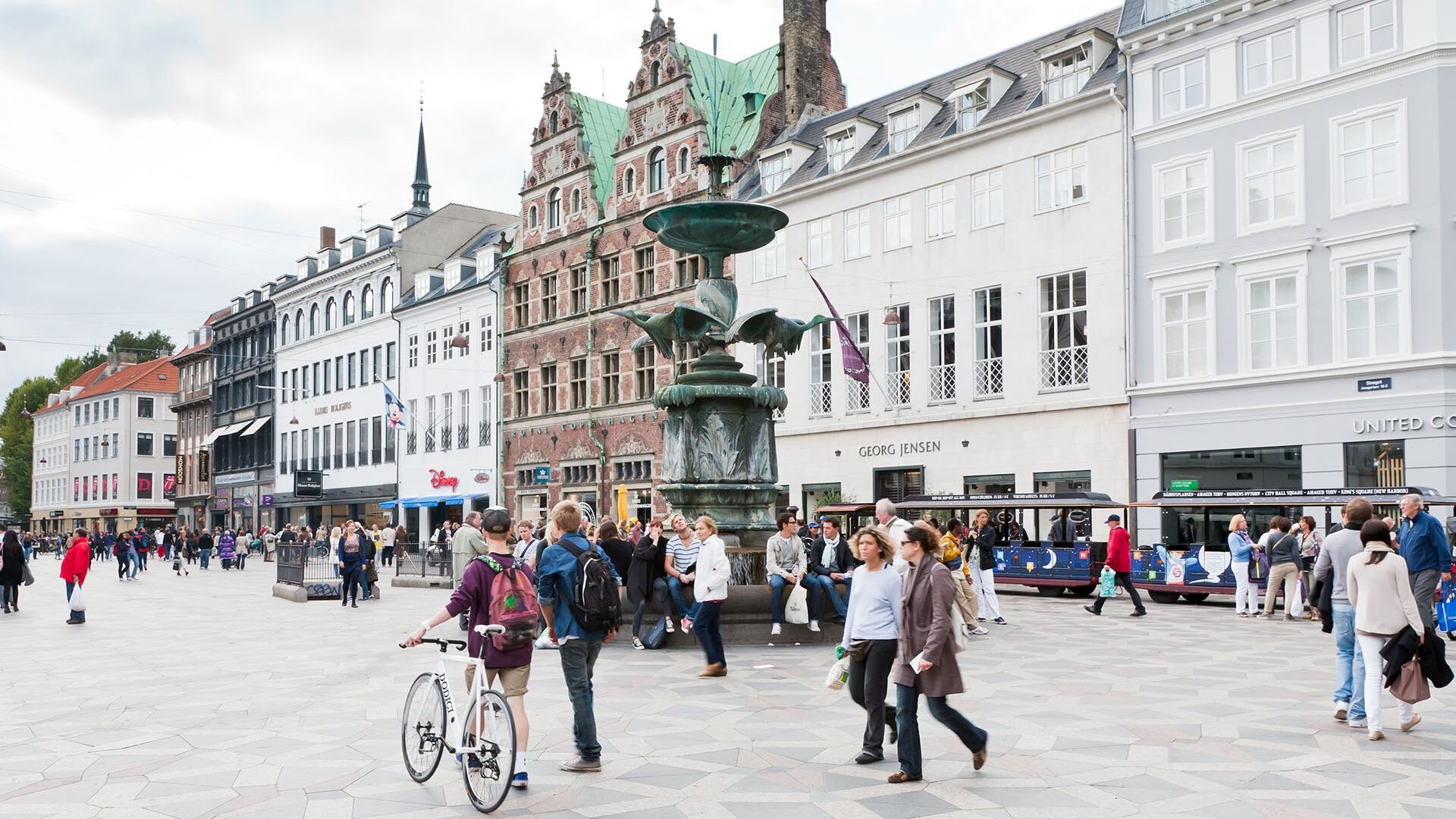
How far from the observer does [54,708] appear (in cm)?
1102

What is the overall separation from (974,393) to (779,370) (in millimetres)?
7833

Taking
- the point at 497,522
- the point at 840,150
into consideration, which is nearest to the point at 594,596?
the point at 497,522

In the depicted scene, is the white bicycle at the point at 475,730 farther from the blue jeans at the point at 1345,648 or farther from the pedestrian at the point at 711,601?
the blue jeans at the point at 1345,648

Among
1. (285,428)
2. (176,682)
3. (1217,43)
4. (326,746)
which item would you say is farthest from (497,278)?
(326,746)

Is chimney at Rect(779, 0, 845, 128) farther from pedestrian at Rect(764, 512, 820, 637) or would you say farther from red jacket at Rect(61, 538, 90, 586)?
pedestrian at Rect(764, 512, 820, 637)

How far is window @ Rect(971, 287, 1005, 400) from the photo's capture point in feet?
108

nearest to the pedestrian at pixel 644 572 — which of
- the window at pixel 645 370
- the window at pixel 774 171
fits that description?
the window at pixel 774 171

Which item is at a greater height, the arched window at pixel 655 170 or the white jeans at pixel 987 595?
the arched window at pixel 655 170

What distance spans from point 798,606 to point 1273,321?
17172 mm

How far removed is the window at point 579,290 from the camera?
4694 centimetres

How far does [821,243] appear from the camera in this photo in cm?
3822

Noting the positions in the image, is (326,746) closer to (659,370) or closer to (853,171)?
(853,171)

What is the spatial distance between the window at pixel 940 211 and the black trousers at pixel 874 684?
26996 millimetres

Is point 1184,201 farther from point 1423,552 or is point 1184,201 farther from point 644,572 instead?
point 644,572
